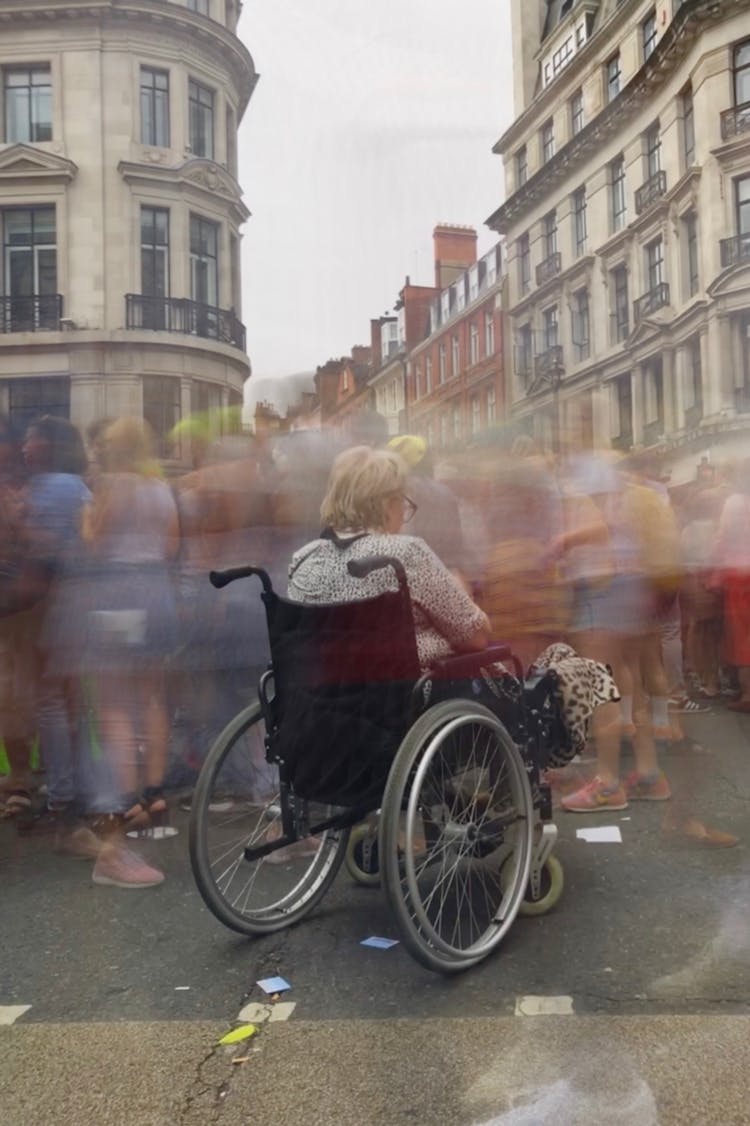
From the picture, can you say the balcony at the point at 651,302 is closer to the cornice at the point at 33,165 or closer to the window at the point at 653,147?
the window at the point at 653,147

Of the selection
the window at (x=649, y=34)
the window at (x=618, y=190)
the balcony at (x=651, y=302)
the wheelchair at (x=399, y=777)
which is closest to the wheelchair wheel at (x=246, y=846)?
the wheelchair at (x=399, y=777)

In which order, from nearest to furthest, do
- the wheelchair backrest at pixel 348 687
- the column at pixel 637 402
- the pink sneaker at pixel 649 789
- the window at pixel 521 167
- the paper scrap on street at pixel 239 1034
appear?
the paper scrap on street at pixel 239 1034 → the wheelchair backrest at pixel 348 687 → the column at pixel 637 402 → the window at pixel 521 167 → the pink sneaker at pixel 649 789

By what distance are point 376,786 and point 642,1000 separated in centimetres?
76

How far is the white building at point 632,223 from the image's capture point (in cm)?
258

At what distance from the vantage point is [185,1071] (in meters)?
1.89

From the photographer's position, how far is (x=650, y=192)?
2713 mm

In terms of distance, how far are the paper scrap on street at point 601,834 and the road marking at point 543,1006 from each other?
1.17 meters

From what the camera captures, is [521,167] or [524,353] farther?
[524,353]

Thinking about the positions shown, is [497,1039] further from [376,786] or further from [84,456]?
[84,456]

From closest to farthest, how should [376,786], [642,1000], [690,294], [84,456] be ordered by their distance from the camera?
[642,1000], [376,786], [690,294], [84,456]

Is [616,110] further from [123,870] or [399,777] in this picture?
[123,870]

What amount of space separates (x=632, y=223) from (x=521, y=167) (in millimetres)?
364

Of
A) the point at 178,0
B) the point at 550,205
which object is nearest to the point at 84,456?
the point at 178,0

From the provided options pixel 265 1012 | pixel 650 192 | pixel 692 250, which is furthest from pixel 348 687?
pixel 650 192
